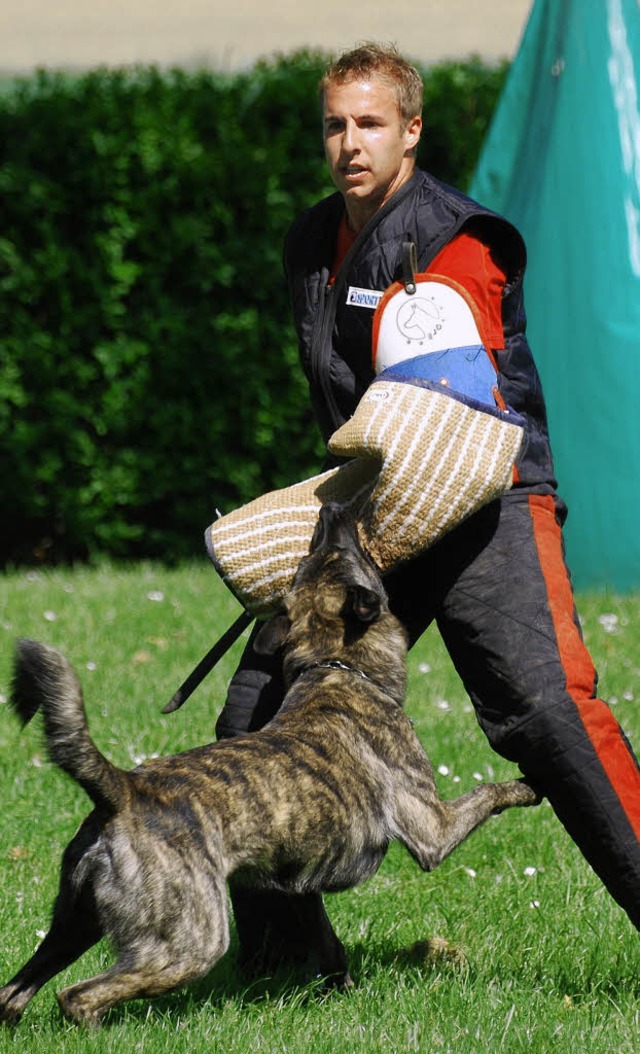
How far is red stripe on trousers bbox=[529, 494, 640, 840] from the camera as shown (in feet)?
12.5

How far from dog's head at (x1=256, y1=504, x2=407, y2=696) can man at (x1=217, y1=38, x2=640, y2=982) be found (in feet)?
0.40

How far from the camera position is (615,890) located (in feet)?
12.8

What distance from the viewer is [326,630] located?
412 cm

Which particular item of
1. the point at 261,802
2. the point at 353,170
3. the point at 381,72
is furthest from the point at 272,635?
the point at 381,72

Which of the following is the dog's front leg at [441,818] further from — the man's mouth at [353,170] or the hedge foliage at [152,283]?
the hedge foliage at [152,283]

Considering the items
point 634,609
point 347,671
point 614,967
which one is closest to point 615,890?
point 614,967

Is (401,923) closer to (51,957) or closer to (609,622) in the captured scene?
(51,957)

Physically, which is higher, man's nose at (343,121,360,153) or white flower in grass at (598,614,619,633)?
man's nose at (343,121,360,153)

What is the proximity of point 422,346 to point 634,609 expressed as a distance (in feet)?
16.3

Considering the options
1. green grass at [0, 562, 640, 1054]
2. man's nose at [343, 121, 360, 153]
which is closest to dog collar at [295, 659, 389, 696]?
green grass at [0, 562, 640, 1054]

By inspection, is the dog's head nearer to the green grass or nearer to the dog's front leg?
the dog's front leg

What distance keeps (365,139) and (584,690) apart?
162 centimetres

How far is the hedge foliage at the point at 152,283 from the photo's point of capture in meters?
9.70

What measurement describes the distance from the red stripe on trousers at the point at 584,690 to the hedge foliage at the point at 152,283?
6306mm
